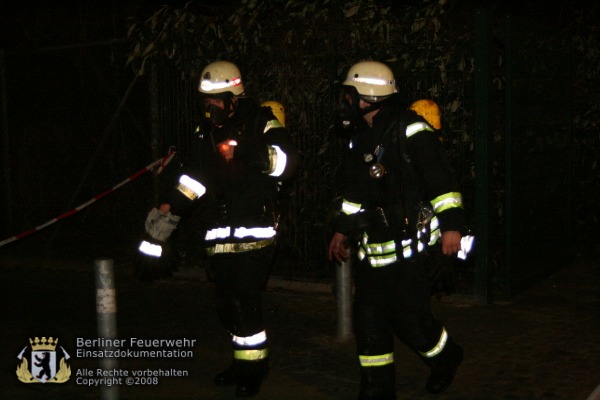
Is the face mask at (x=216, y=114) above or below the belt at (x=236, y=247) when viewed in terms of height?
above

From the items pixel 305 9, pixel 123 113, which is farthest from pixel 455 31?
pixel 123 113

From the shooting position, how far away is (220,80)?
562 cm

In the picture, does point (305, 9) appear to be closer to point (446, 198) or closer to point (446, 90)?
point (446, 90)

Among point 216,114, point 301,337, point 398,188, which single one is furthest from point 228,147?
point 301,337

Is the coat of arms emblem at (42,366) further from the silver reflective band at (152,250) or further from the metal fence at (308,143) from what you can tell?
the metal fence at (308,143)

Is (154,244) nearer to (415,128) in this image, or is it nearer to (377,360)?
(377,360)

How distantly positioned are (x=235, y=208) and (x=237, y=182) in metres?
0.17

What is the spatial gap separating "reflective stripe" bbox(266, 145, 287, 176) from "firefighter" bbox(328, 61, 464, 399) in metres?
0.41

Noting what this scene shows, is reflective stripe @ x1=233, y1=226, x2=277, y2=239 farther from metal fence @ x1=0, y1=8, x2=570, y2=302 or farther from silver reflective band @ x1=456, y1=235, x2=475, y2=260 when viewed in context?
metal fence @ x1=0, y1=8, x2=570, y2=302

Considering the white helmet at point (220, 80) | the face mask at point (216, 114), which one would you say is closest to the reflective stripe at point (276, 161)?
the face mask at point (216, 114)

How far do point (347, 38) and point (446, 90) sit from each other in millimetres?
1068

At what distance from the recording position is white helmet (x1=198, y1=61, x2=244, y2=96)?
5.61 m

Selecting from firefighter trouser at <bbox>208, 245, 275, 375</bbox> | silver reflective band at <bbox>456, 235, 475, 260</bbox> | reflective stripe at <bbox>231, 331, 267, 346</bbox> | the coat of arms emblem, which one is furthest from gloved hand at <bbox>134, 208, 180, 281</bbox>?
silver reflective band at <bbox>456, 235, 475, 260</bbox>

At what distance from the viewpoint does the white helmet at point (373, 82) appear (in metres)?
5.29
